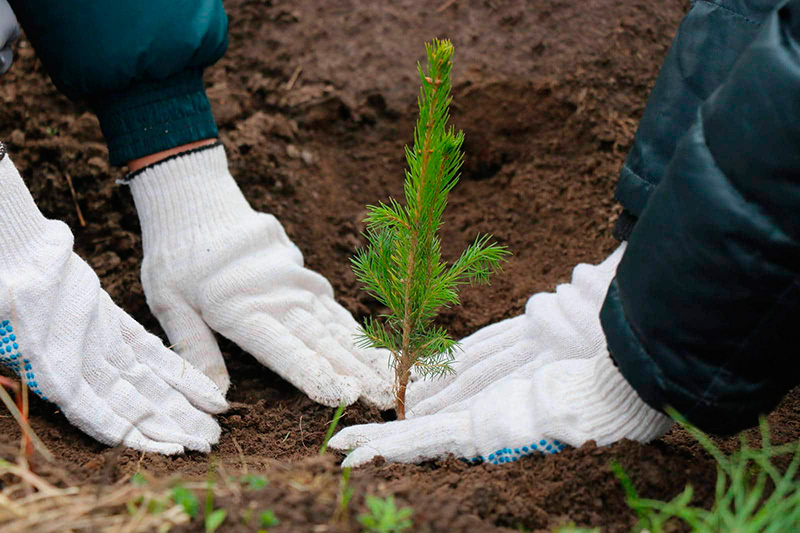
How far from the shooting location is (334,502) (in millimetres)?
1139

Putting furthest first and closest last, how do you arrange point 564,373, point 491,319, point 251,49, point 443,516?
1. point 251,49
2. point 491,319
3. point 564,373
4. point 443,516

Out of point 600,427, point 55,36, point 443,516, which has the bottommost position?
point 600,427

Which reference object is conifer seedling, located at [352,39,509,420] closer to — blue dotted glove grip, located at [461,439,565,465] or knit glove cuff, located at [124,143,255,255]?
blue dotted glove grip, located at [461,439,565,465]

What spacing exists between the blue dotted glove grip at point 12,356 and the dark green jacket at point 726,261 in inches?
50.7

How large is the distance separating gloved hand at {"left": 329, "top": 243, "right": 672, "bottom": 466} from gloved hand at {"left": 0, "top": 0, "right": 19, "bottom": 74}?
1.42m

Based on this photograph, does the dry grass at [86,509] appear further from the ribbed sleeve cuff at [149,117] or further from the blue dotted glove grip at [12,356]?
the ribbed sleeve cuff at [149,117]

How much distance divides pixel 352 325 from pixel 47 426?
0.91 metres

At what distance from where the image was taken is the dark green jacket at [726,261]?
1.19m

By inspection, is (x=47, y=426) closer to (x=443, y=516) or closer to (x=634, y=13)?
(x=443, y=516)

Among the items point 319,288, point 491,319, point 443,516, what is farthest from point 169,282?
point 443,516

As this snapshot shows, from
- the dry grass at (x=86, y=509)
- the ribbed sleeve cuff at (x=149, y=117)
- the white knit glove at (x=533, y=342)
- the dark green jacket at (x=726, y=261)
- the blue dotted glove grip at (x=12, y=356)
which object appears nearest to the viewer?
the dry grass at (x=86, y=509)

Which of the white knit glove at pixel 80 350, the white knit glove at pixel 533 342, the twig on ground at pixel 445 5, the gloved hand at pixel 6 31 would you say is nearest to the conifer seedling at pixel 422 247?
the white knit glove at pixel 533 342

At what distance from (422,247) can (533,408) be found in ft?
1.40

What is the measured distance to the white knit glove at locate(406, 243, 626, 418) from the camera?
6.21 feet
